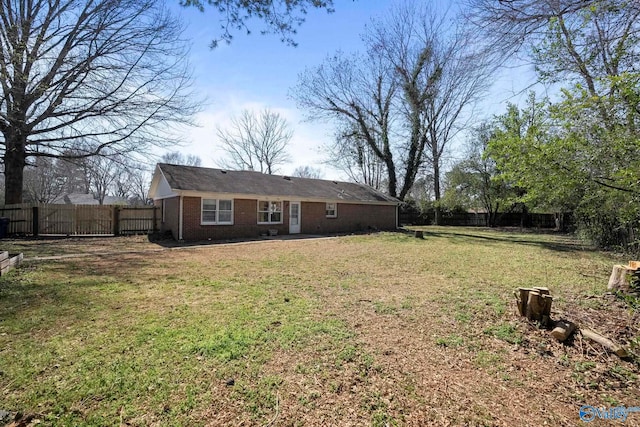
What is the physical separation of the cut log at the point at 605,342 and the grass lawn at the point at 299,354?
103mm

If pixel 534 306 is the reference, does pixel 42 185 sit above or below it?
above

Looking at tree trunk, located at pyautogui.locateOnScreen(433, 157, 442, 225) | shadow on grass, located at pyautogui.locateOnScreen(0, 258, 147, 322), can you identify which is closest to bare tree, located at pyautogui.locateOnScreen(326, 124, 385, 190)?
tree trunk, located at pyautogui.locateOnScreen(433, 157, 442, 225)

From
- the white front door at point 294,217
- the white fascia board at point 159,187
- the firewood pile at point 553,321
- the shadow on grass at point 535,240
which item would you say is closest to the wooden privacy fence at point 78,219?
the white fascia board at point 159,187

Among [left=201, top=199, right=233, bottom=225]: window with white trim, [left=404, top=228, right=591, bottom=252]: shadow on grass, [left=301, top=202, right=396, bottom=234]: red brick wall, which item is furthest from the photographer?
[left=301, top=202, right=396, bottom=234]: red brick wall

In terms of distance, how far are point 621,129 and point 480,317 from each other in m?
3.45

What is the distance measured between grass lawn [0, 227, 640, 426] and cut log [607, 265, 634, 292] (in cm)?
35

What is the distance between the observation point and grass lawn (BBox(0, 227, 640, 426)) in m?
2.52

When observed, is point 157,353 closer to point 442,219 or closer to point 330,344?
point 330,344

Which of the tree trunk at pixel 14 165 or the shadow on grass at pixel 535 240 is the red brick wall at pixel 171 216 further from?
the shadow on grass at pixel 535 240

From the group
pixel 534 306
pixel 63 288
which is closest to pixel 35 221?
pixel 63 288

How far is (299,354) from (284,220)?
47.4 feet

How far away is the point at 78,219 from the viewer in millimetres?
15625

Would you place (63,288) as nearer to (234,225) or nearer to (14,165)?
(234,225)

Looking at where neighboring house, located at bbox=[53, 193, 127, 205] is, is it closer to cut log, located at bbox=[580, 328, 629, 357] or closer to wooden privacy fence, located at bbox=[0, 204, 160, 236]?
wooden privacy fence, located at bbox=[0, 204, 160, 236]
